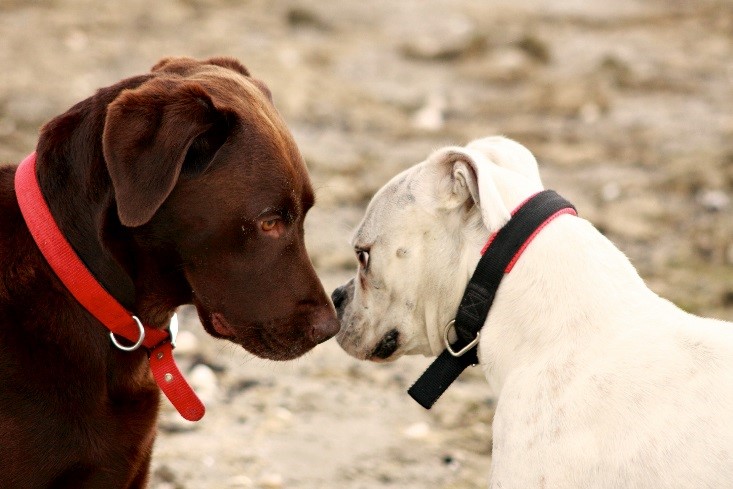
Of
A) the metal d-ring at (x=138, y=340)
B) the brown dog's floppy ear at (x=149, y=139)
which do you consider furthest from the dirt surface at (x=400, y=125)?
the brown dog's floppy ear at (x=149, y=139)

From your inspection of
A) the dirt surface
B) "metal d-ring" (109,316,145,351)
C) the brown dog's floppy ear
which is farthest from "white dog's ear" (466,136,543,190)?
the dirt surface

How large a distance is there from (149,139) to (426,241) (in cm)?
112

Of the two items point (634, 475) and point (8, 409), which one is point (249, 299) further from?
point (634, 475)

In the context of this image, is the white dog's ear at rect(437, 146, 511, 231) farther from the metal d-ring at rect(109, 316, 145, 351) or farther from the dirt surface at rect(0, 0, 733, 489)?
the dirt surface at rect(0, 0, 733, 489)

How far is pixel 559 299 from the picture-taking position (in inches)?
141

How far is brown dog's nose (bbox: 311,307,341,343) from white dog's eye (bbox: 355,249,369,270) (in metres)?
0.32

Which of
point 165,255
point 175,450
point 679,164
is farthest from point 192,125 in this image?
point 679,164

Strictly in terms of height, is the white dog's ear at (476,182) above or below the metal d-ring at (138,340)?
above

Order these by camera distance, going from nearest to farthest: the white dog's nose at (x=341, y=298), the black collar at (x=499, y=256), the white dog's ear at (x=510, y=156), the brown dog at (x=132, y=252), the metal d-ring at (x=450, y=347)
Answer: the brown dog at (x=132, y=252)
the black collar at (x=499, y=256)
the metal d-ring at (x=450, y=347)
the white dog's ear at (x=510, y=156)
the white dog's nose at (x=341, y=298)

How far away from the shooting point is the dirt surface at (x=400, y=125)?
523 cm

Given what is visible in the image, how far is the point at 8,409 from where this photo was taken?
11.1 feet

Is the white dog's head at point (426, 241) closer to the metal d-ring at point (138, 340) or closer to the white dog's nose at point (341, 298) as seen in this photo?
the white dog's nose at point (341, 298)

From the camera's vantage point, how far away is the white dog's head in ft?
12.3

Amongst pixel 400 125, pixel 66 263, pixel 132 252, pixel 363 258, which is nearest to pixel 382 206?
pixel 363 258
